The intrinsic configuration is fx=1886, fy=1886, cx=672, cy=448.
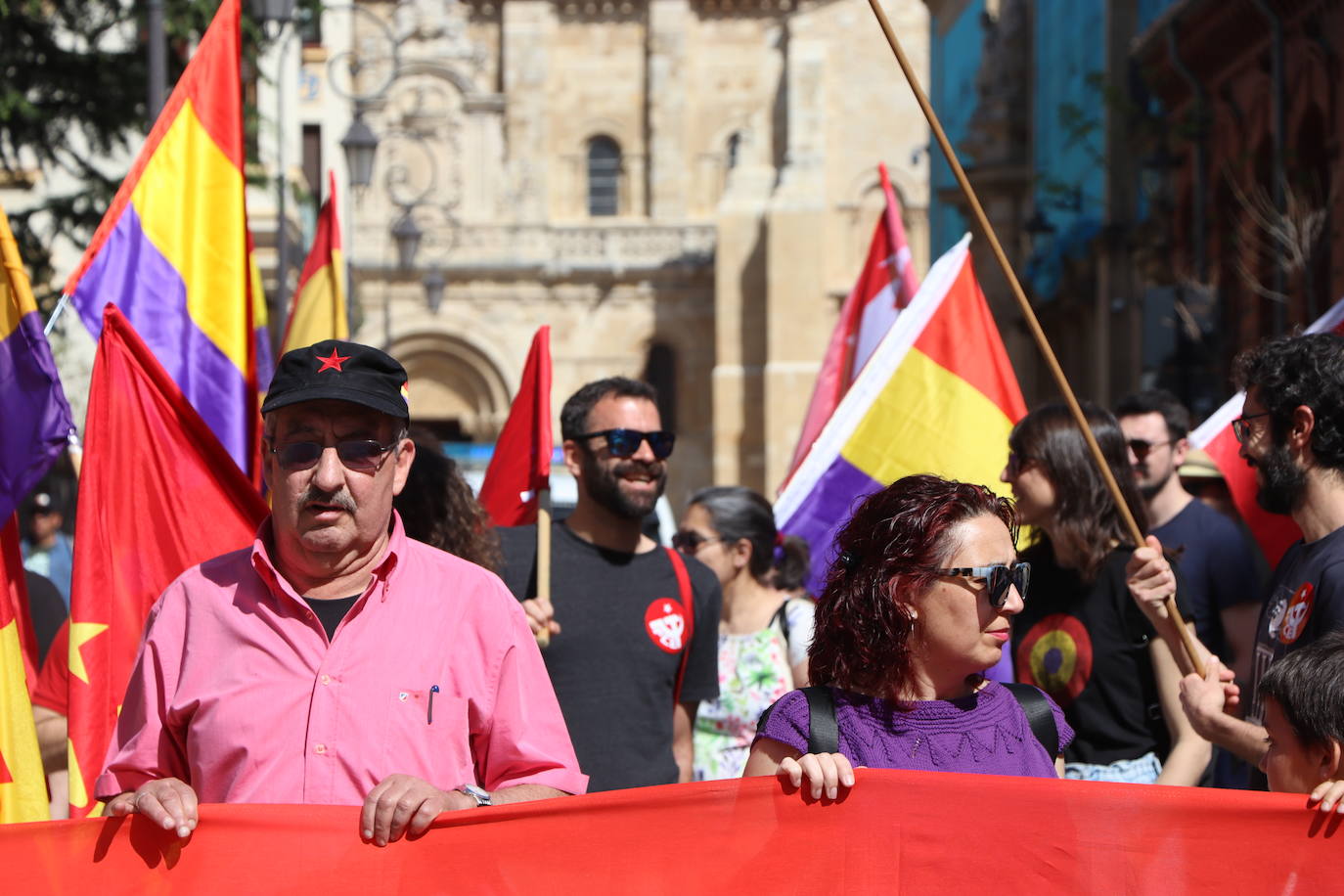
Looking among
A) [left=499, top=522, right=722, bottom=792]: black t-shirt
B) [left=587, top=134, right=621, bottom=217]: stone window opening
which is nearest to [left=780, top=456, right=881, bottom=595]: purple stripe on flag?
[left=499, top=522, right=722, bottom=792]: black t-shirt

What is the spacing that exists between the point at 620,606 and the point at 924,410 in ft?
5.69

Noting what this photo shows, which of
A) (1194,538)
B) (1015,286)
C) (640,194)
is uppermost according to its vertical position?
(640,194)

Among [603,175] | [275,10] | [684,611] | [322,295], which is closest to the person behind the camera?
[684,611]

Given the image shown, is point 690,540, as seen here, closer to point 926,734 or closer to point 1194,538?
point 1194,538

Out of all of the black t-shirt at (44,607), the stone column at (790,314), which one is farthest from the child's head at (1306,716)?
A: the stone column at (790,314)

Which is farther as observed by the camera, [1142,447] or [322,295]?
[322,295]

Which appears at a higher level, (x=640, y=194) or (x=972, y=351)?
(x=640, y=194)

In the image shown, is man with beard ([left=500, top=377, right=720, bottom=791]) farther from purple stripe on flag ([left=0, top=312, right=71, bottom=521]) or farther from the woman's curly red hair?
the woman's curly red hair

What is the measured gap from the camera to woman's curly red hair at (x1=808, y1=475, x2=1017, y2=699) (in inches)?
122

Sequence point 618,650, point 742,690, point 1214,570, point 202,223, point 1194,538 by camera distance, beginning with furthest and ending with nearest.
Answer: point 742,690
point 202,223
point 1194,538
point 1214,570
point 618,650

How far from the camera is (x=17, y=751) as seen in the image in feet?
13.5

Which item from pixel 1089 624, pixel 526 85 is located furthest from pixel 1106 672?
pixel 526 85

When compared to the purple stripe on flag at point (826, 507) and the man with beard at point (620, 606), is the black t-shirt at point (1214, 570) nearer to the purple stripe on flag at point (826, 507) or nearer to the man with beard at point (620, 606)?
the purple stripe on flag at point (826, 507)

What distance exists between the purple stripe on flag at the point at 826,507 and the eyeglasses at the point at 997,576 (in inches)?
111
